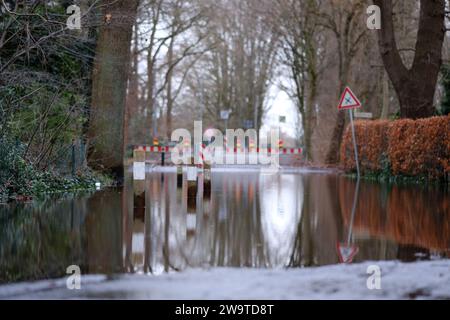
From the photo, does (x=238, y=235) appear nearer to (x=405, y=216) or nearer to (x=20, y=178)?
(x=405, y=216)

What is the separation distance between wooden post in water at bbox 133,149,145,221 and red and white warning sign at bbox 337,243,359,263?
4.54 m

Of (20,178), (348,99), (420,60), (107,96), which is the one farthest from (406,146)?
(20,178)

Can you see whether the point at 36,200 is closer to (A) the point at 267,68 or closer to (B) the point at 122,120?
(B) the point at 122,120

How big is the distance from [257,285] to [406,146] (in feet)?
60.0

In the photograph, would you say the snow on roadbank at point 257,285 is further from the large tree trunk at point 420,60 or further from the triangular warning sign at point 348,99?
the large tree trunk at point 420,60

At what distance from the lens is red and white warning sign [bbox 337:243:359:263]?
26.8 ft

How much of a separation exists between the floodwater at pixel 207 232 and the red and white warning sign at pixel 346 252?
8 cm

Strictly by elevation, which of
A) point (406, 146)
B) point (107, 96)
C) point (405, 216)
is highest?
point (107, 96)

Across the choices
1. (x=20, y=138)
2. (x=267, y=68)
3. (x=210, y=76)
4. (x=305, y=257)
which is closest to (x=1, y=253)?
(x=305, y=257)

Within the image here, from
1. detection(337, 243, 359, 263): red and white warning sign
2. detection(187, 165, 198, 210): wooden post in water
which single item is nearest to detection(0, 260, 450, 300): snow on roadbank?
detection(337, 243, 359, 263): red and white warning sign

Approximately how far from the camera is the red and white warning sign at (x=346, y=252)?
8.18m

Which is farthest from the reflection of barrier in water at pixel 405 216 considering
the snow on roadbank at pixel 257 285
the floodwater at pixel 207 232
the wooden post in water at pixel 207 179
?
the wooden post in water at pixel 207 179

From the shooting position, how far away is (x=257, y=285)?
21.8 ft

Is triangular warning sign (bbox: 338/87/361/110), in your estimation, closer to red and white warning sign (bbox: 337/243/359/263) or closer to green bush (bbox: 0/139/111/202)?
green bush (bbox: 0/139/111/202)
